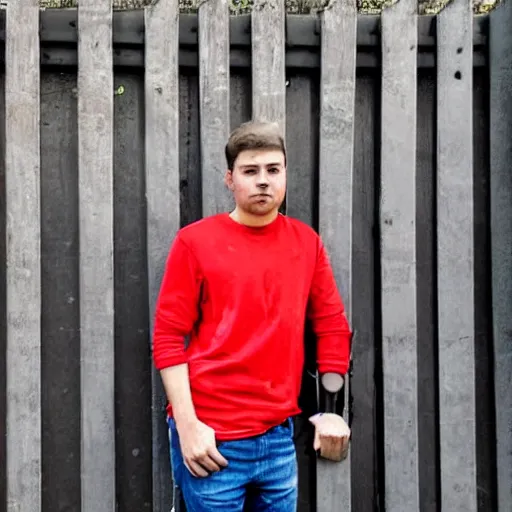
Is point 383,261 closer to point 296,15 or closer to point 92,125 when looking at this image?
point 296,15

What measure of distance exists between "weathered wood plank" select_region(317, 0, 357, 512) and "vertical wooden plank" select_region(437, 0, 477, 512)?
0.36 meters

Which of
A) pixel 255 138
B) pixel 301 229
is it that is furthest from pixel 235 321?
pixel 255 138

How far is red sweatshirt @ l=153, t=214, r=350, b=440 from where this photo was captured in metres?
2.24

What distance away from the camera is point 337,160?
2.69 m

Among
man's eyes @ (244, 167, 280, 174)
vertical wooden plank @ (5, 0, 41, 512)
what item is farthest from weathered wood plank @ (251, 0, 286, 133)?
vertical wooden plank @ (5, 0, 41, 512)

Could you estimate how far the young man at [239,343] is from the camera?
221 centimetres

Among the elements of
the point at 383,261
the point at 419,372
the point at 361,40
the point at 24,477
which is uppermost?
the point at 361,40

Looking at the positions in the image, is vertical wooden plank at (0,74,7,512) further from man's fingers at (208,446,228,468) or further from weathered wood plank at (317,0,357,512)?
weathered wood plank at (317,0,357,512)

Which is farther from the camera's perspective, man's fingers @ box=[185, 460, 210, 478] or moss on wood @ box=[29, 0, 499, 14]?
moss on wood @ box=[29, 0, 499, 14]

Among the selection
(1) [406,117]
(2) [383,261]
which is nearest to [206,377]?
(2) [383,261]

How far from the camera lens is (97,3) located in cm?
260

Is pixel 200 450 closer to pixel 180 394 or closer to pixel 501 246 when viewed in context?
pixel 180 394

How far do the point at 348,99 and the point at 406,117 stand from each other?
239mm

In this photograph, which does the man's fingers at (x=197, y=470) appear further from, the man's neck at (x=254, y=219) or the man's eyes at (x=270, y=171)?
the man's eyes at (x=270, y=171)
